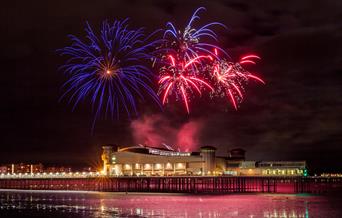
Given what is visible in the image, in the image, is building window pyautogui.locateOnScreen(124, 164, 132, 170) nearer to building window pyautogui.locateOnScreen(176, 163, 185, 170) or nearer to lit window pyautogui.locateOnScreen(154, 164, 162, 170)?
lit window pyautogui.locateOnScreen(154, 164, 162, 170)

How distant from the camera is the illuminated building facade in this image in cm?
13312

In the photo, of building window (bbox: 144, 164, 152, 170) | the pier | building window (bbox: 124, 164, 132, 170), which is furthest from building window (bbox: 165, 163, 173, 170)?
building window (bbox: 124, 164, 132, 170)

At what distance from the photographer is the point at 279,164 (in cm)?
13525

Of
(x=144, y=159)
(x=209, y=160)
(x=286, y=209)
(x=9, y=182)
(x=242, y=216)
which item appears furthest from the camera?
(x=9, y=182)

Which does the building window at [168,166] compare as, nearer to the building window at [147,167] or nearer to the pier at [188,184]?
the pier at [188,184]

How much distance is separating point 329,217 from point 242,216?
30.5ft

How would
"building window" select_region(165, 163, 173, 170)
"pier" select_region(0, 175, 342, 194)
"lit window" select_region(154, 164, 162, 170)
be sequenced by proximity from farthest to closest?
"lit window" select_region(154, 164, 162, 170) < "building window" select_region(165, 163, 173, 170) < "pier" select_region(0, 175, 342, 194)

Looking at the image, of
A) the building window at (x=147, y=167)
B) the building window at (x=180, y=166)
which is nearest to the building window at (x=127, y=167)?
the building window at (x=147, y=167)

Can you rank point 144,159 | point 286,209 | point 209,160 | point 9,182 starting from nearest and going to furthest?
point 286,209
point 209,160
point 144,159
point 9,182

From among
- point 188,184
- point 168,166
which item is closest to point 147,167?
point 168,166

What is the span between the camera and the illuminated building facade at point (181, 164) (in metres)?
133

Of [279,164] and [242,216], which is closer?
[242,216]

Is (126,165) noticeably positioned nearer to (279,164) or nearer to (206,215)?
(279,164)

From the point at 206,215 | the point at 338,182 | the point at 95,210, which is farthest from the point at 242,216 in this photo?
the point at 338,182
